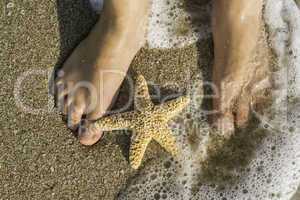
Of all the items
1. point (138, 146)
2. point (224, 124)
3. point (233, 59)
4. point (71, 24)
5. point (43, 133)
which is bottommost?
point (43, 133)

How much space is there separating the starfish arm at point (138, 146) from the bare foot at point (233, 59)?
416 mm

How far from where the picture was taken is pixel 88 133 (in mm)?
2570

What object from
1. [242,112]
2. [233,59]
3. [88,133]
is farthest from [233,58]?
[88,133]

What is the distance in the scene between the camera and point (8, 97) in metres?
2.58

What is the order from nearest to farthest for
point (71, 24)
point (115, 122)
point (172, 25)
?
point (115, 122)
point (71, 24)
point (172, 25)

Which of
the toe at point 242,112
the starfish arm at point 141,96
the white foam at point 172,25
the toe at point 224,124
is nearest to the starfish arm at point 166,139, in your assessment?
the starfish arm at point 141,96

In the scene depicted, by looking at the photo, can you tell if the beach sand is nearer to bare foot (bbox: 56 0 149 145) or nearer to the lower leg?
bare foot (bbox: 56 0 149 145)

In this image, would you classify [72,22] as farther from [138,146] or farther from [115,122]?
[138,146]

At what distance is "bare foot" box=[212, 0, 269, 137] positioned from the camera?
2697mm

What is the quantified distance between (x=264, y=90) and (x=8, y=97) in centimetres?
140

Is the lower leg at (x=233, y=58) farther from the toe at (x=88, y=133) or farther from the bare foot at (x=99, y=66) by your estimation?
the toe at (x=88, y=133)

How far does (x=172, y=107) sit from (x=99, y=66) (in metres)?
0.44

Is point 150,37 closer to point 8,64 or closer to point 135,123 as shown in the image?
point 135,123

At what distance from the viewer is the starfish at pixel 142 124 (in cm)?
255
